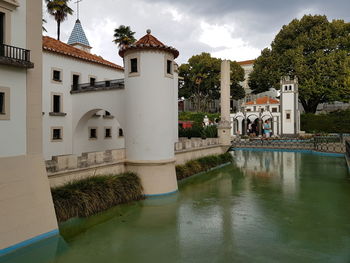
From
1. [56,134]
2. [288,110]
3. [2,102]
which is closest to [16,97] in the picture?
[2,102]

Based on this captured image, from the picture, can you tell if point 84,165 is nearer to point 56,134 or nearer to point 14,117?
point 14,117

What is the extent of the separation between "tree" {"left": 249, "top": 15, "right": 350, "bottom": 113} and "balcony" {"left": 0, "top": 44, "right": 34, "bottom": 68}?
45742 mm

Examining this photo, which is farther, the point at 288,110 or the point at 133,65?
the point at 288,110

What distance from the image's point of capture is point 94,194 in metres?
12.7

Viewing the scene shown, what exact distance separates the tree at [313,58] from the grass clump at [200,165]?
92.8 feet

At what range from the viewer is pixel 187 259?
334 inches

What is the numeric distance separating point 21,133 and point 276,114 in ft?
154

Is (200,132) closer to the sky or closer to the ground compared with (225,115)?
closer to the ground

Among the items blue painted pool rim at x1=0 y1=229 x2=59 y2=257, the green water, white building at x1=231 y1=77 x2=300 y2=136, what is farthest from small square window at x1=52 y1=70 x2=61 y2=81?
white building at x1=231 y1=77 x2=300 y2=136

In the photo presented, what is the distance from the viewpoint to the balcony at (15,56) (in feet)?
29.5

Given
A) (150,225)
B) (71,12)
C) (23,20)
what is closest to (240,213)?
(150,225)

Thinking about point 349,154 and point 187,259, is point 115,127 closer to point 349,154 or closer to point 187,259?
point 187,259

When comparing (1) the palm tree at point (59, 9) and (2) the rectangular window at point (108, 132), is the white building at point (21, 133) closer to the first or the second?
(2) the rectangular window at point (108, 132)

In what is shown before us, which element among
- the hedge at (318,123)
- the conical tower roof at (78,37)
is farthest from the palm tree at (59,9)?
the hedge at (318,123)
